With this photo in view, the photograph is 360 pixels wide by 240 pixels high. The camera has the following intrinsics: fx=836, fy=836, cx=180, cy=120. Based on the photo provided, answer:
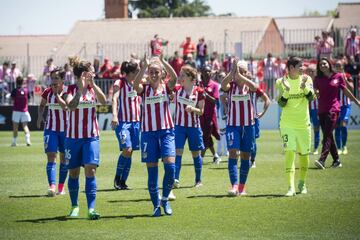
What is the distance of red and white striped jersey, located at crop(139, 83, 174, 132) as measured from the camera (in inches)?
502

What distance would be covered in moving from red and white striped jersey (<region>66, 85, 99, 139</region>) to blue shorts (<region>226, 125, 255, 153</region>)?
298cm

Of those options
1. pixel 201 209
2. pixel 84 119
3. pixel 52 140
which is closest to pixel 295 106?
pixel 201 209

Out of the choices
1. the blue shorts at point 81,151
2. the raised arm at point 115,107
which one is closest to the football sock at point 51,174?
the raised arm at point 115,107

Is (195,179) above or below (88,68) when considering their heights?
below

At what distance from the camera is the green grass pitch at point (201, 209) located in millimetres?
11320

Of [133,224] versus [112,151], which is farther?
[112,151]

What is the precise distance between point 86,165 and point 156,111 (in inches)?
54.4

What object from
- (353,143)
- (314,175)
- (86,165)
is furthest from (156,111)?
(353,143)

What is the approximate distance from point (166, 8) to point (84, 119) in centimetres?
8128

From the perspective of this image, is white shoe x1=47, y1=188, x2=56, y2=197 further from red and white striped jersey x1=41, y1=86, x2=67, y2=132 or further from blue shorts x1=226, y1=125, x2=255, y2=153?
blue shorts x1=226, y1=125, x2=255, y2=153

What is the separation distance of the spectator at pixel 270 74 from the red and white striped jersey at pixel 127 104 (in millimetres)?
19385

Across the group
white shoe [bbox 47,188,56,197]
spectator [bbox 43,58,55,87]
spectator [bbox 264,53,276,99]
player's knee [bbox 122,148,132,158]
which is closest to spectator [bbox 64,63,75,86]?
spectator [bbox 43,58,55,87]

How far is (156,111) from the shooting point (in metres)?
12.9

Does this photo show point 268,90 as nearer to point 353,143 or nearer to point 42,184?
point 353,143
